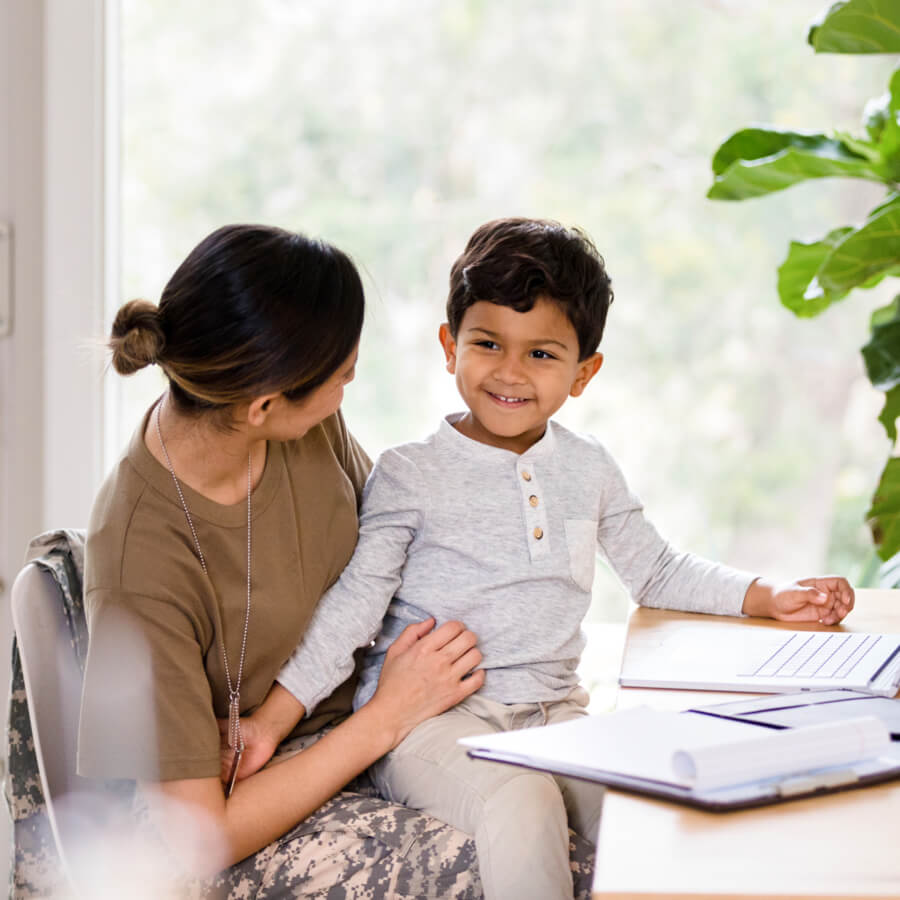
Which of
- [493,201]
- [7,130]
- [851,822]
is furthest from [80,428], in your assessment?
[851,822]

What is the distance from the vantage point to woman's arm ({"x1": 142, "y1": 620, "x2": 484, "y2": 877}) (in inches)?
43.2

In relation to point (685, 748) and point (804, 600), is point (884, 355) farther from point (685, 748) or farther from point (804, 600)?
point (685, 748)

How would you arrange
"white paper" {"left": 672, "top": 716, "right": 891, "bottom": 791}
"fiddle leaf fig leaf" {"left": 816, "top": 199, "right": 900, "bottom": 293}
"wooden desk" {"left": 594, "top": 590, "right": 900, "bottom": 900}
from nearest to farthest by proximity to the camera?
"wooden desk" {"left": 594, "top": 590, "right": 900, "bottom": 900}, "white paper" {"left": 672, "top": 716, "right": 891, "bottom": 791}, "fiddle leaf fig leaf" {"left": 816, "top": 199, "right": 900, "bottom": 293}

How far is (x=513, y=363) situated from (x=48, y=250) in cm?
123

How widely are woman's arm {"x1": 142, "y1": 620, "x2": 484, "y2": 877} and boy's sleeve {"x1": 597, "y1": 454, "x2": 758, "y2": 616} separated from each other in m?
0.29

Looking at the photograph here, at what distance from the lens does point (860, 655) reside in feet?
3.90

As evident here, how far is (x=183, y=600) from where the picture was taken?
113 cm

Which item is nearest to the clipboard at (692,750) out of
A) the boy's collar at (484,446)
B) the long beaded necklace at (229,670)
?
the long beaded necklace at (229,670)

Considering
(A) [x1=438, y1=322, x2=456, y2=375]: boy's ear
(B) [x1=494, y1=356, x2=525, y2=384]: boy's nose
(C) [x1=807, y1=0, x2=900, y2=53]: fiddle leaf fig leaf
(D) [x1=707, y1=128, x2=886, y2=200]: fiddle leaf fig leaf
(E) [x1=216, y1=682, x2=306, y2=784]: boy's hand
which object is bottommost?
(E) [x1=216, y1=682, x2=306, y2=784]: boy's hand

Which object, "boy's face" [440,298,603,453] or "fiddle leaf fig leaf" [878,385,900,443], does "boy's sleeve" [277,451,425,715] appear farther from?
"fiddle leaf fig leaf" [878,385,900,443]

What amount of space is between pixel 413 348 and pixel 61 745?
7.23ft

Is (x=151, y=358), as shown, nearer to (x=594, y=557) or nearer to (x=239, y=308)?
(x=239, y=308)

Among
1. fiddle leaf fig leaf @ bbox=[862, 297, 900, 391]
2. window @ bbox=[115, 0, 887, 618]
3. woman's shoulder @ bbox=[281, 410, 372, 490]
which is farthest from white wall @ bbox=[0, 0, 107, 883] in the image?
fiddle leaf fig leaf @ bbox=[862, 297, 900, 391]

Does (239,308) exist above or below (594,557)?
above
